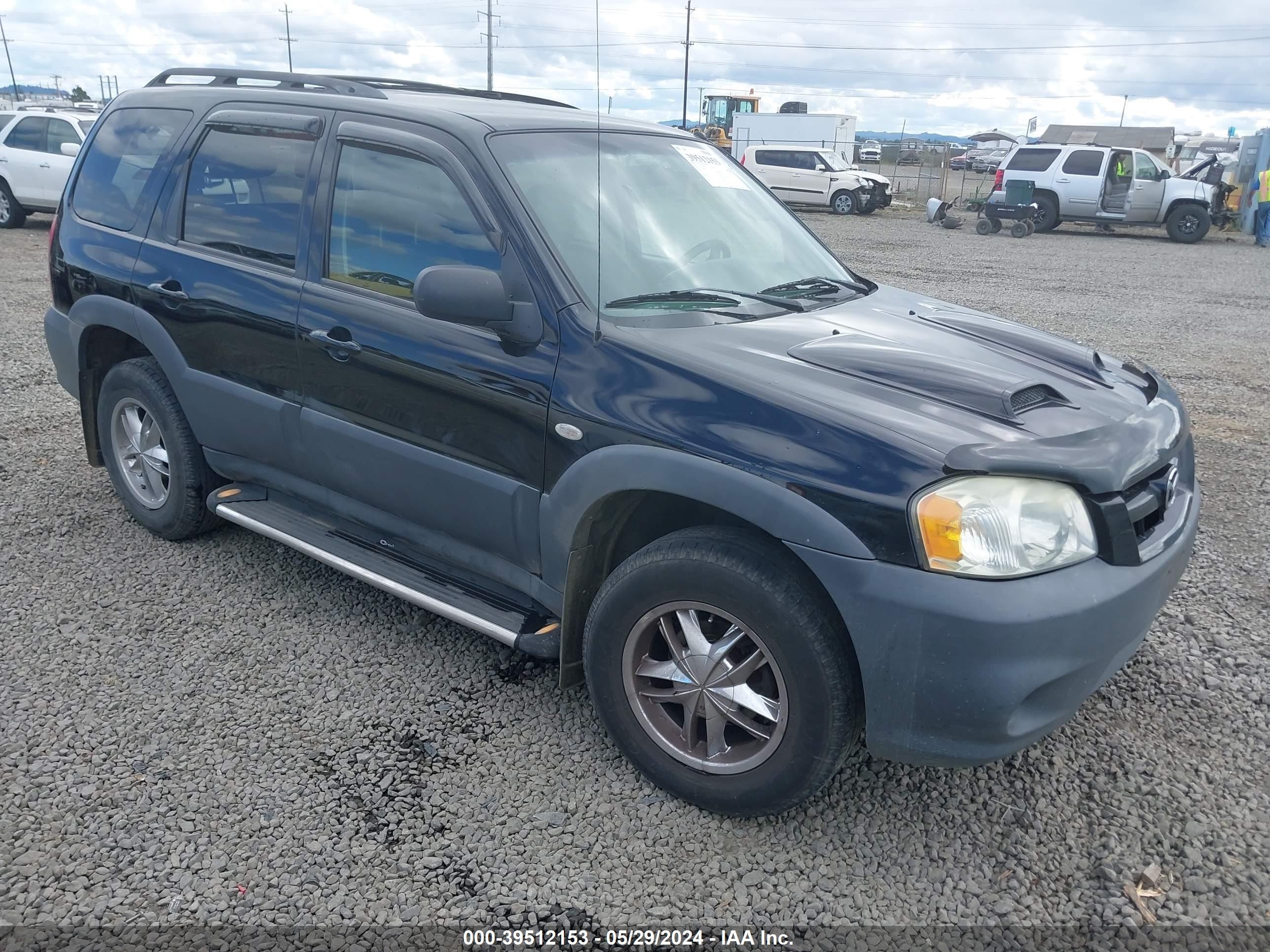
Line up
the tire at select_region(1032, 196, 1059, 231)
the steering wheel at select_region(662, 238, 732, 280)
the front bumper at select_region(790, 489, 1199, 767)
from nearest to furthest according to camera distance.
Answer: the front bumper at select_region(790, 489, 1199, 767) → the steering wheel at select_region(662, 238, 732, 280) → the tire at select_region(1032, 196, 1059, 231)

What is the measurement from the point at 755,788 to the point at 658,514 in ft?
2.78

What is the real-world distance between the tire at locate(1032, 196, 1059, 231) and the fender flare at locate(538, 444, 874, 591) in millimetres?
22327

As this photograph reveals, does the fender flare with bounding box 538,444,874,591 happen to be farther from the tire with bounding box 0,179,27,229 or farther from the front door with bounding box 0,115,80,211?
the tire with bounding box 0,179,27,229

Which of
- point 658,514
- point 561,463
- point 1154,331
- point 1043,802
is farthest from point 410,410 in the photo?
point 1154,331

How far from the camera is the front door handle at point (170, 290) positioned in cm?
390

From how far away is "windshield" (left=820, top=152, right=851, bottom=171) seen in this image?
26.2m

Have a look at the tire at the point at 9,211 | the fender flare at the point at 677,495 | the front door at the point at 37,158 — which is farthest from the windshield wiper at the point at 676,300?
the tire at the point at 9,211

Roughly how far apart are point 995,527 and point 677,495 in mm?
840

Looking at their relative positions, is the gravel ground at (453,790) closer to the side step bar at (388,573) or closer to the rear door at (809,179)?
the side step bar at (388,573)

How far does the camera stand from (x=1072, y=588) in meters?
2.35

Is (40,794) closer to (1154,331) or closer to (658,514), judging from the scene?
(658,514)

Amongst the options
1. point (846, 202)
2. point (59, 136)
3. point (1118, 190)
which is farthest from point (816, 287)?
point (846, 202)

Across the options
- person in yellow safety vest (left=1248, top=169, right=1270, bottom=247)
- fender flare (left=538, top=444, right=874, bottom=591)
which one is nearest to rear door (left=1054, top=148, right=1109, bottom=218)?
person in yellow safety vest (left=1248, top=169, right=1270, bottom=247)

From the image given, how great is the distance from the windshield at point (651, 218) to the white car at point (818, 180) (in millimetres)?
23142
